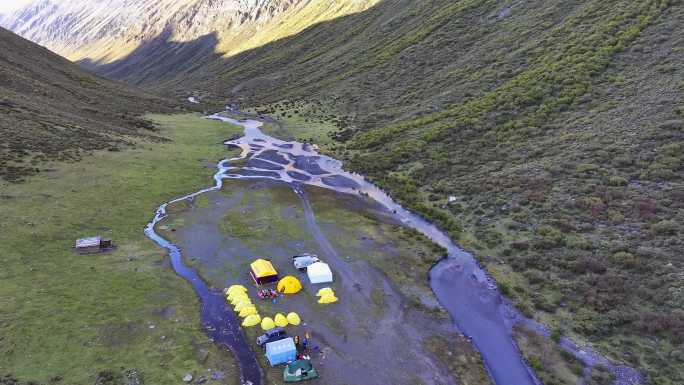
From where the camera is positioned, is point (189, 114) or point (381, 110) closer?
point (381, 110)

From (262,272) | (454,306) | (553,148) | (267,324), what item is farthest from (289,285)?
(553,148)

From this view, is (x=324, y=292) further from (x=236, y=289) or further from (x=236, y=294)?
(x=236, y=289)

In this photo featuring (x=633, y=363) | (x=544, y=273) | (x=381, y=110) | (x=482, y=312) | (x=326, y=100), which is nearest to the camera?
(x=633, y=363)

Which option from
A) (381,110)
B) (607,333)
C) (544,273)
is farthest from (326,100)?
(607,333)

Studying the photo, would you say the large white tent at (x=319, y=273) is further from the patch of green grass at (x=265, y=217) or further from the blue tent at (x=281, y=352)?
the blue tent at (x=281, y=352)

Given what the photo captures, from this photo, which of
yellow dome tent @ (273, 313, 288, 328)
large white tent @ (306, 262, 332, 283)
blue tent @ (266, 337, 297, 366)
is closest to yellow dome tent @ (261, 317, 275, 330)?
yellow dome tent @ (273, 313, 288, 328)

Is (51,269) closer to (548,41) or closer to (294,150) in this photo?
(294,150)
